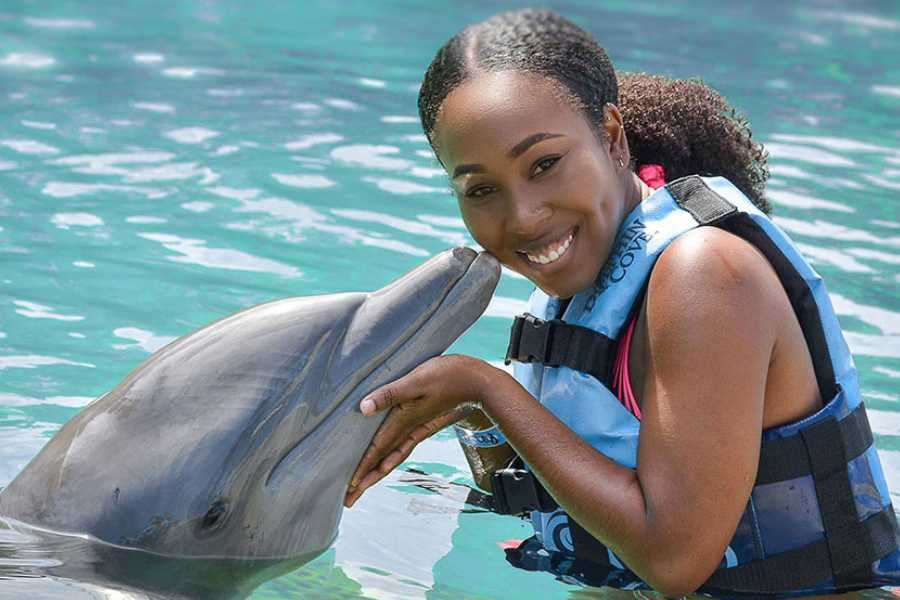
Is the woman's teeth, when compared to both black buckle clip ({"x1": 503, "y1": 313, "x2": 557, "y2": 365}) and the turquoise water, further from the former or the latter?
the turquoise water

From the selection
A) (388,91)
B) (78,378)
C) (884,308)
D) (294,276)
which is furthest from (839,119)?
(78,378)

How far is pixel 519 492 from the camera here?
16.3 ft

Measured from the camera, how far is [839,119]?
526 inches

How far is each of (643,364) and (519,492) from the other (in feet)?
2.56

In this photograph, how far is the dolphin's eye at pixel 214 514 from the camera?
14.4ft

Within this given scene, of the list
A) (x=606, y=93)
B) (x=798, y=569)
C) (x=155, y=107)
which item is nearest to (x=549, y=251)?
(x=606, y=93)

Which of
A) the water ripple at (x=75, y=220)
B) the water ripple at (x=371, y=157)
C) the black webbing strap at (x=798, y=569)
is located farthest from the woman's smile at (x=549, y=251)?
the water ripple at (x=371, y=157)

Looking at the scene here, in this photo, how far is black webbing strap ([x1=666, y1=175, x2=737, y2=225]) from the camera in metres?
4.40

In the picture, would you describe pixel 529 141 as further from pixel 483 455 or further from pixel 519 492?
pixel 483 455

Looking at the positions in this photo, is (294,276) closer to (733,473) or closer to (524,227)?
(524,227)

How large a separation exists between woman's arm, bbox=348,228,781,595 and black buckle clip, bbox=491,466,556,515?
0.66 meters

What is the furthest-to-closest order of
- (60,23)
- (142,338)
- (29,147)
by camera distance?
1. (60,23)
2. (29,147)
3. (142,338)

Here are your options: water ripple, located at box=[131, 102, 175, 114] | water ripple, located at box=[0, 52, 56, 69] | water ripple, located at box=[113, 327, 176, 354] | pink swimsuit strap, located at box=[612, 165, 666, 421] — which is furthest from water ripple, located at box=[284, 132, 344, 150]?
pink swimsuit strap, located at box=[612, 165, 666, 421]

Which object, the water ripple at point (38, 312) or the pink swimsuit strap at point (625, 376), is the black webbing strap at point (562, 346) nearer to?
the pink swimsuit strap at point (625, 376)
